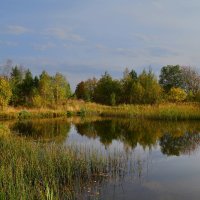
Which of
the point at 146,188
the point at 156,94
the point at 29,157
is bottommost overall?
the point at 146,188

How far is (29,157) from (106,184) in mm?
2202

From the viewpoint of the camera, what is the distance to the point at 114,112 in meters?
34.3

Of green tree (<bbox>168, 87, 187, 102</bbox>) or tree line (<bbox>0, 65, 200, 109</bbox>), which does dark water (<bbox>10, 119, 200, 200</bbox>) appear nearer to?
tree line (<bbox>0, 65, 200, 109</bbox>)

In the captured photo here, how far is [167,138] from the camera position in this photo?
689 inches

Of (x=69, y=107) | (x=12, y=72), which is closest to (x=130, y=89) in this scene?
(x=69, y=107)

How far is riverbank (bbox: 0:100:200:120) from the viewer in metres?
27.2

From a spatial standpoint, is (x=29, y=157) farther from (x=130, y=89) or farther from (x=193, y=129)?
(x=130, y=89)

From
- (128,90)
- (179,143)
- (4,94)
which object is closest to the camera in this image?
(179,143)

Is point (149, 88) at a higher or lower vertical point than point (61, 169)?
higher

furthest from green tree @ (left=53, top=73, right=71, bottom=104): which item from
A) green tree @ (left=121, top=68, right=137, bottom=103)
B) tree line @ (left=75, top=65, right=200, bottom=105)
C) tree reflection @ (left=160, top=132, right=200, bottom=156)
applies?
tree reflection @ (left=160, top=132, right=200, bottom=156)

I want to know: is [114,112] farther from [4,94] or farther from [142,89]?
[4,94]

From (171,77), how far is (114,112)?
3048cm

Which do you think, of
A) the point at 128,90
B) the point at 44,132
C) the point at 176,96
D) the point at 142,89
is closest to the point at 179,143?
the point at 44,132

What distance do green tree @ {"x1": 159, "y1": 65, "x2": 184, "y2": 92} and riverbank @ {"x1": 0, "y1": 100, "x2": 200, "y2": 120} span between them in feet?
83.0
